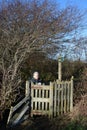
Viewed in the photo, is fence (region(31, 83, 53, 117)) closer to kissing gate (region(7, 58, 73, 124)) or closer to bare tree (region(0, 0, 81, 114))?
kissing gate (region(7, 58, 73, 124))

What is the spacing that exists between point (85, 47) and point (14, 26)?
3506 mm

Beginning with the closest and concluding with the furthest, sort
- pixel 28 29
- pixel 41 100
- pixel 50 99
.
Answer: pixel 50 99 < pixel 41 100 < pixel 28 29

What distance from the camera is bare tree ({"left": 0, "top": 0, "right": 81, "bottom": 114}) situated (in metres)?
14.4

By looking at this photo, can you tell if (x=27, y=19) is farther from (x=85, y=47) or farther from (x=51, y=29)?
(x=85, y=47)

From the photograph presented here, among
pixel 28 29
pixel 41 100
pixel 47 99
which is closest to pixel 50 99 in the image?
pixel 47 99

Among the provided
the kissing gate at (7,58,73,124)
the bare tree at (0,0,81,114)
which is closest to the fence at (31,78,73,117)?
the kissing gate at (7,58,73,124)

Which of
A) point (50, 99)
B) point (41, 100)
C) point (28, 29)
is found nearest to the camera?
point (50, 99)

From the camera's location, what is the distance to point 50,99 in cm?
1220

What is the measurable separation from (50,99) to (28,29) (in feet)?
12.6

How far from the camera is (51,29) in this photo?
1535 centimetres

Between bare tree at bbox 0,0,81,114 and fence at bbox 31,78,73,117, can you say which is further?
bare tree at bbox 0,0,81,114

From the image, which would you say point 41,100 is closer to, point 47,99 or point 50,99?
point 47,99

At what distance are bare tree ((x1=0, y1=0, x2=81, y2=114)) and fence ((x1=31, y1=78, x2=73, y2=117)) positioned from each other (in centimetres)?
164

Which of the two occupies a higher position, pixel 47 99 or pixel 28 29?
pixel 28 29
